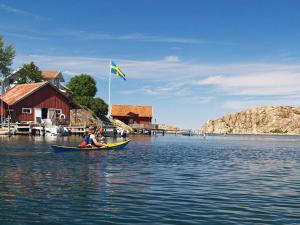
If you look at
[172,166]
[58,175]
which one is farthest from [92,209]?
[172,166]

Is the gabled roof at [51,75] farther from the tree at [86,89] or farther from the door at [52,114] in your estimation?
the door at [52,114]

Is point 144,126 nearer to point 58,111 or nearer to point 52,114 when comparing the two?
point 58,111

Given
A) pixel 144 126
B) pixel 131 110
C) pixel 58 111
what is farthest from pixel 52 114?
pixel 131 110

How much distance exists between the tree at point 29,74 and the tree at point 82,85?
11342 mm

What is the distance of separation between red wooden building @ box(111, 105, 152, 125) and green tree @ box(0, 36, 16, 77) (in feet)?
104

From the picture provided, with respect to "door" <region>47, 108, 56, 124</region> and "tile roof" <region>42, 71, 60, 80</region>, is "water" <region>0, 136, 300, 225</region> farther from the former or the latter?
"tile roof" <region>42, 71, 60, 80</region>

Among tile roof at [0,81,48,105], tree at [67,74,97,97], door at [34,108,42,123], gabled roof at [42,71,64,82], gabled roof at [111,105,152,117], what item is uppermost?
gabled roof at [42,71,64,82]

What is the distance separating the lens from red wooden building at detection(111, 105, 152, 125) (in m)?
116

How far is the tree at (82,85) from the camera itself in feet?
341

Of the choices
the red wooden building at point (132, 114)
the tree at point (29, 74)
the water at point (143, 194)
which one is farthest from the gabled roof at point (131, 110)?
the water at point (143, 194)

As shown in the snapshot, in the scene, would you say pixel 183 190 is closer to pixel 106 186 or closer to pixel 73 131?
pixel 106 186

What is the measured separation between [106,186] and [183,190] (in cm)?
379

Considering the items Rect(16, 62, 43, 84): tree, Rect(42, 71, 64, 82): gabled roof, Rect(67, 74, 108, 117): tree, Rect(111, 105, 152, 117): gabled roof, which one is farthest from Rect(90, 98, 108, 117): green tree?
Rect(16, 62, 43, 84): tree

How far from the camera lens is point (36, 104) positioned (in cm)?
7662
